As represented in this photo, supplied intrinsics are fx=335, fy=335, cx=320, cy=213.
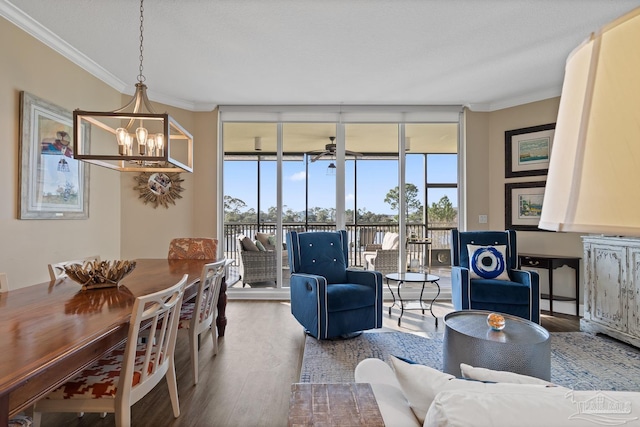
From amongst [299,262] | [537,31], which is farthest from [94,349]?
[537,31]

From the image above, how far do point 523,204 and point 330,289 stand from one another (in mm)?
3025

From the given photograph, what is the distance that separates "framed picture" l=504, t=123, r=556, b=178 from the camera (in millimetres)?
4285

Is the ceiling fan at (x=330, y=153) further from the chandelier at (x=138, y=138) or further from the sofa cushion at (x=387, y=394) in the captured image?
the sofa cushion at (x=387, y=394)

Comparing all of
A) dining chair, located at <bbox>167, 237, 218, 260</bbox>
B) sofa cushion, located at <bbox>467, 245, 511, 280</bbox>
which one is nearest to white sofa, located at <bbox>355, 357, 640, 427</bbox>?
dining chair, located at <bbox>167, 237, 218, 260</bbox>

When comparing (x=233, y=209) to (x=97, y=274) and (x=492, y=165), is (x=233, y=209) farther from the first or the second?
(x=492, y=165)

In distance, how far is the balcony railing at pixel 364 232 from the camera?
5.15 m

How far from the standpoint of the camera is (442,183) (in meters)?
5.02

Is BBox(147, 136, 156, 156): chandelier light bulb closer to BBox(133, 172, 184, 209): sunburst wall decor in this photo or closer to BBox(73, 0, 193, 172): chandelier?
BBox(73, 0, 193, 172): chandelier

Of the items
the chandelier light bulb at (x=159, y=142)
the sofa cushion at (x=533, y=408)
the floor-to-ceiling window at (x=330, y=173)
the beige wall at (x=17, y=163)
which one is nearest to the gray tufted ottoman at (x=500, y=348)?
the sofa cushion at (x=533, y=408)

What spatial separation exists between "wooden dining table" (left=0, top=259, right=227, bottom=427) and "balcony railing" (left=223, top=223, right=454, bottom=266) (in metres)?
2.82

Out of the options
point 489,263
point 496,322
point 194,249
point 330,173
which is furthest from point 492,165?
point 194,249

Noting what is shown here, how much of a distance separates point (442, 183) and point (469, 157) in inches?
20.3

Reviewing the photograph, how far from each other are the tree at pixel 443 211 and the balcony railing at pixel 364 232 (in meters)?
0.13

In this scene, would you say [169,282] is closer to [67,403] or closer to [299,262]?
[67,403]
